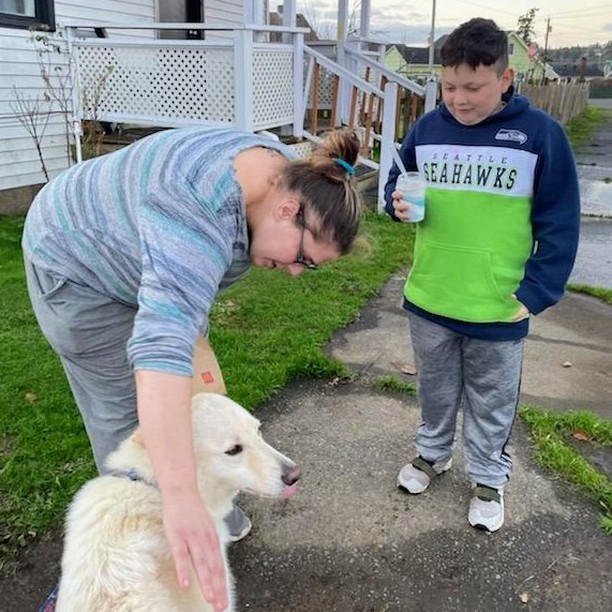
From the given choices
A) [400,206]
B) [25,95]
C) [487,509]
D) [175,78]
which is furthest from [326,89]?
[487,509]

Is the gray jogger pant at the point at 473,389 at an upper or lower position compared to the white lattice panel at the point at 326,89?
lower

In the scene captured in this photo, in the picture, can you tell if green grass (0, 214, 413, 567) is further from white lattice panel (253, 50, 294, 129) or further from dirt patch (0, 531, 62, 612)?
white lattice panel (253, 50, 294, 129)

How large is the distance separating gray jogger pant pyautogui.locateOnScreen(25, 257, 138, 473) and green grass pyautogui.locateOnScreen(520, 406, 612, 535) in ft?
7.25

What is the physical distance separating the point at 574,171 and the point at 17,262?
5422 mm

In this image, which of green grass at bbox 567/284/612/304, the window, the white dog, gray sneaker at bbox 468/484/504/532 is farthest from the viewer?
the window

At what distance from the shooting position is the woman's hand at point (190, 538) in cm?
129

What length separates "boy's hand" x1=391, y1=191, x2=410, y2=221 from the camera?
2568 mm

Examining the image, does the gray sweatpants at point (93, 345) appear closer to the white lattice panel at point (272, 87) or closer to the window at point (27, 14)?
the window at point (27, 14)

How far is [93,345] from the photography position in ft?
6.59

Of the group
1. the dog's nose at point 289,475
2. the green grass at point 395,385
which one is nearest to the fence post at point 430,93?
the green grass at point 395,385

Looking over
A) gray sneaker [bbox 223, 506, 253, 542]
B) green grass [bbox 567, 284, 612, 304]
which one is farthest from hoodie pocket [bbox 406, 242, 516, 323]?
green grass [bbox 567, 284, 612, 304]

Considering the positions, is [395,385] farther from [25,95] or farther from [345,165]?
[25,95]

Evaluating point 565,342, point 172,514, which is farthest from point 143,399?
point 565,342

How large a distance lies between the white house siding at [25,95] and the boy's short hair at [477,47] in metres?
6.22
